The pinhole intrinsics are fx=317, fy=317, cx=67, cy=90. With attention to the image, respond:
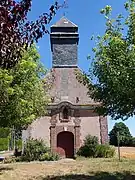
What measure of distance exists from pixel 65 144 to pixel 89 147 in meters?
3.22

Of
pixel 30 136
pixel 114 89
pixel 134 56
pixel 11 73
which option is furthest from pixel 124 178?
pixel 30 136

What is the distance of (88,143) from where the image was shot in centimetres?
2600

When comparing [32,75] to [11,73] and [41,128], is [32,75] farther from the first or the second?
[41,128]

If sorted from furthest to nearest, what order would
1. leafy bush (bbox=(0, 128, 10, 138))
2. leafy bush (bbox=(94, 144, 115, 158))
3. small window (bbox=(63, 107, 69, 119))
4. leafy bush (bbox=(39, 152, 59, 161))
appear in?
1. leafy bush (bbox=(0, 128, 10, 138))
2. small window (bbox=(63, 107, 69, 119))
3. leafy bush (bbox=(94, 144, 115, 158))
4. leafy bush (bbox=(39, 152, 59, 161))

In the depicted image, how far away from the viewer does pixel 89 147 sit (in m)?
25.5

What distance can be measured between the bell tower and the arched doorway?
722 centimetres

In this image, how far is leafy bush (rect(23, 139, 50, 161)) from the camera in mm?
21906

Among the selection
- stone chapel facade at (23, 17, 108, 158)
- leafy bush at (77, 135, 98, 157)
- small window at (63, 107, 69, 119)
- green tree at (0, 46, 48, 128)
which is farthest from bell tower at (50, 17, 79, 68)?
green tree at (0, 46, 48, 128)

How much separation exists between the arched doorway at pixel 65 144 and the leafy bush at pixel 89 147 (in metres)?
1.48

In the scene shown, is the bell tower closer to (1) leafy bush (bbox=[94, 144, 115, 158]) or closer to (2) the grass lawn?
(1) leafy bush (bbox=[94, 144, 115, 158])

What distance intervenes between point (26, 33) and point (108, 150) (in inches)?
879

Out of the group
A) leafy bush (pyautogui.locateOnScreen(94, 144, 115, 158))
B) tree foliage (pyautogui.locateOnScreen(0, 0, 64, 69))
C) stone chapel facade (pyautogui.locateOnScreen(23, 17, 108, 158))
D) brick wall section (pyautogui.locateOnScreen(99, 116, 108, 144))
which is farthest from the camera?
stone chapel facade (pyautogui.locateOnScreen(23, 17, 108, 158))

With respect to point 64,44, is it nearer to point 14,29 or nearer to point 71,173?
point 71,173

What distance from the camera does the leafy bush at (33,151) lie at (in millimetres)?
21906
